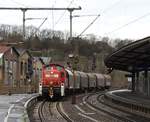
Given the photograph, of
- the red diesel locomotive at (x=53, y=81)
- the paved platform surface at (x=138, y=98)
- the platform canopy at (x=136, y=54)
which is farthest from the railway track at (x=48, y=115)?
the red diesel locomotive at (x=53, y=81)

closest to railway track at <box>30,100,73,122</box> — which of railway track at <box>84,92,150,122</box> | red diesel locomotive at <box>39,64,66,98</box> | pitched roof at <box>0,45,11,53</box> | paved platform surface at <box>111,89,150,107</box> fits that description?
railway track at <box>84,92,150,122</box>

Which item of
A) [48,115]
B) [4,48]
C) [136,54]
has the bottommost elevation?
[48,115]

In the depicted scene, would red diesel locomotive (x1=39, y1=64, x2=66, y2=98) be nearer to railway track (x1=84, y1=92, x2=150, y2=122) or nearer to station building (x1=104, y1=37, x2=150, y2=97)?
station building (x1=104, y1=37, x2=150, y2=97)

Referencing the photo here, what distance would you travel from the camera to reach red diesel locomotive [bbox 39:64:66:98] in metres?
43.4

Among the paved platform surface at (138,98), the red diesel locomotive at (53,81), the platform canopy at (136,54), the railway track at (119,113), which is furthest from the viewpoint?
the red diesel locomotive at (53,81)

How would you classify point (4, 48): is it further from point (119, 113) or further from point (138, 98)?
point (119, 113)

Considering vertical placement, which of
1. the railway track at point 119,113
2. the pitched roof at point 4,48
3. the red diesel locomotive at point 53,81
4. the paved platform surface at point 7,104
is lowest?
the railway track at point 119,113

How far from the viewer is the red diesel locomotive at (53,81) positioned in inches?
1709

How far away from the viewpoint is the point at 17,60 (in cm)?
8956

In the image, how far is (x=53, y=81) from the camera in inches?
1731

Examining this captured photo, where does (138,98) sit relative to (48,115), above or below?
above

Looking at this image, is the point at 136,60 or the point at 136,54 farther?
the point at 136,60

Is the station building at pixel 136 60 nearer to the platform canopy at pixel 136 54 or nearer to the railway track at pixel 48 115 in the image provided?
the platform canopy at pixel 136 54

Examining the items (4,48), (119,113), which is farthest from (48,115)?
(4,48)
